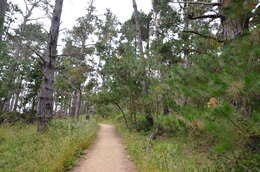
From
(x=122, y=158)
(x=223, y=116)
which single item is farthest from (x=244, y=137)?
(x=122, y=158)

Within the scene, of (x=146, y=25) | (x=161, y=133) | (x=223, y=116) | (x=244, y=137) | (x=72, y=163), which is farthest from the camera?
(x=146, y=25)

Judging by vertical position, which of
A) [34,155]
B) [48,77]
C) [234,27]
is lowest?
[34,155]

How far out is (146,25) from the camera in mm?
14750

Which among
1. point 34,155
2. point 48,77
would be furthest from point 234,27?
point 48,77

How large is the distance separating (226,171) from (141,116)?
24.2 feet

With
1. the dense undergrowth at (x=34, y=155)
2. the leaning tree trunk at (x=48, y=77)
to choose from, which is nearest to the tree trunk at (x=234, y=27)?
the dense undergrowth at (x=34, y=155)

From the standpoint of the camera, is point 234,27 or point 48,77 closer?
point 234,27

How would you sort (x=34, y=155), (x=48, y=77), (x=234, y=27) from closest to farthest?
(x=234, y=27), (x=34, y=155), (x=48, y=77)

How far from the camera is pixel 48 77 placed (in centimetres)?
611

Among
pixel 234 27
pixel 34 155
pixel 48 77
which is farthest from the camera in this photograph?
pixel 48 77

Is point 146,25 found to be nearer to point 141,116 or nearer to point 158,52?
point 158,52

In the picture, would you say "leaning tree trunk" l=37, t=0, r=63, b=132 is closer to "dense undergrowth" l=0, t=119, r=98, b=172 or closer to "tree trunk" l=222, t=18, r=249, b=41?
"dense undergrowth" l=0, t=119, r=98, b=172

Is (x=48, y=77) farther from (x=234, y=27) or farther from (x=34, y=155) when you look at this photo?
(x=234, y=27)

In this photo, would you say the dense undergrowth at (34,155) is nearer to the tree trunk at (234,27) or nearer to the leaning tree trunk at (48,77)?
the leaning tree trunk at (48,77)
